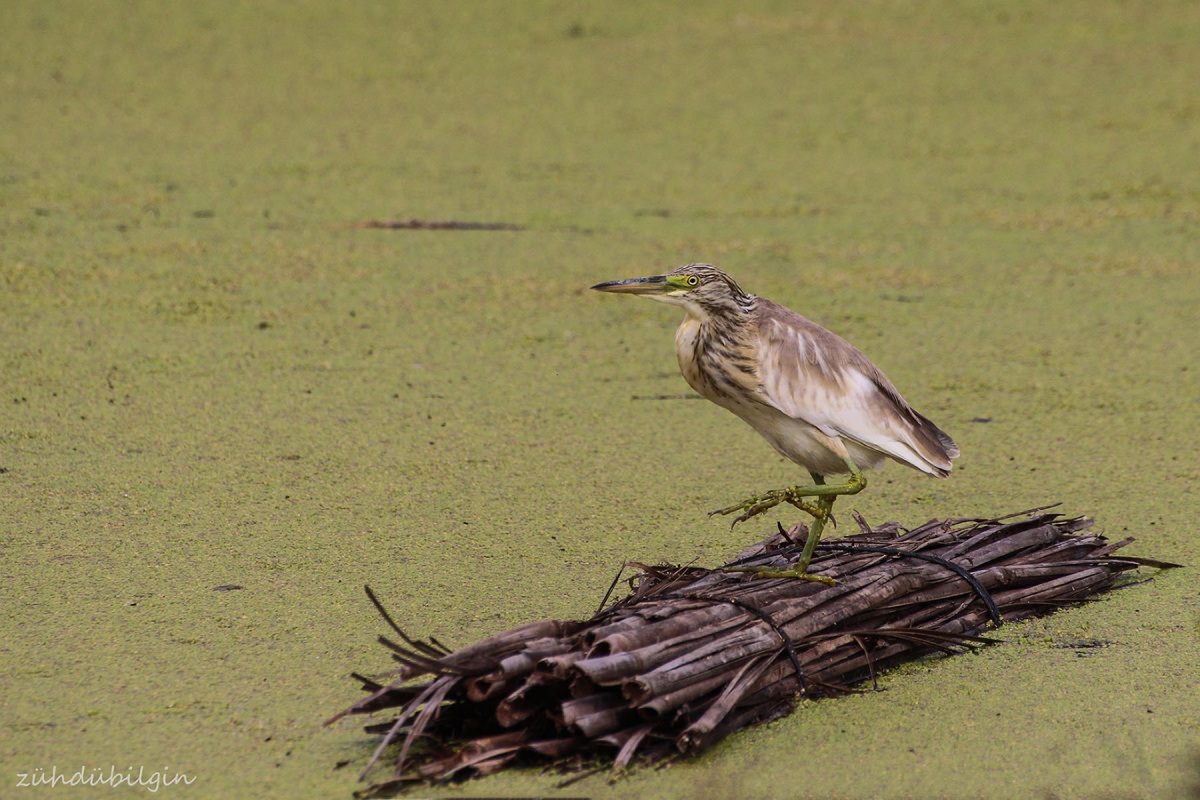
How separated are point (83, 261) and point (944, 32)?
350 centimetres

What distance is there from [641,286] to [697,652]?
1.78 feet

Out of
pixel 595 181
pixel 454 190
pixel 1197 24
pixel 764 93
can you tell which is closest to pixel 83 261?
pixel 454 190

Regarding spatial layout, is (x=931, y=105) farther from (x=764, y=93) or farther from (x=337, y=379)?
(x=337, y=379)

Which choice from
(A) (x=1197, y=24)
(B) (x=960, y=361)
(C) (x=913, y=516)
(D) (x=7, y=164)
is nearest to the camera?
(C) (x=913, y=516)

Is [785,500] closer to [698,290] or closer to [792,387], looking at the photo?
[792,387]

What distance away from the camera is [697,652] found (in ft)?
5.14

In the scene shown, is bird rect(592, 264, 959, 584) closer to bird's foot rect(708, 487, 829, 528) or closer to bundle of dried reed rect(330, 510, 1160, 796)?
bird's foot rect(708, 487, 829, 528)

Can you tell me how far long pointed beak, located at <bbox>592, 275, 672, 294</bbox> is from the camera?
6.10ft

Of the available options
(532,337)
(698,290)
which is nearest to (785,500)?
(698,290)

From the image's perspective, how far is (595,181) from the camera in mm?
4336

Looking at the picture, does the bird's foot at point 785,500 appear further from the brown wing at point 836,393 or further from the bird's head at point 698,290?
the bird's head at point 698,290

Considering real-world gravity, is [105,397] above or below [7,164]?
below

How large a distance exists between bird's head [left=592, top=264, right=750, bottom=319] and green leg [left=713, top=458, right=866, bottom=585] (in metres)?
→ 0.27

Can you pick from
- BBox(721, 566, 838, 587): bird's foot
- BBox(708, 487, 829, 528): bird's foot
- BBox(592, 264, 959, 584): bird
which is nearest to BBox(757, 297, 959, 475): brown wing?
BBox(592, 264, 959, 584): bird
